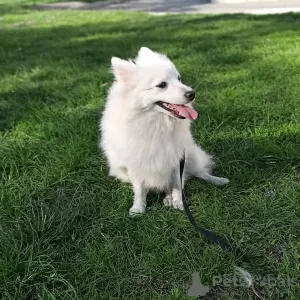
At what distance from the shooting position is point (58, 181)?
9.21ft

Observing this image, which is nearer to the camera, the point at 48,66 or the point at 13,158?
the point at 13,158

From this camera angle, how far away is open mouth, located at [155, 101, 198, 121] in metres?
2.22

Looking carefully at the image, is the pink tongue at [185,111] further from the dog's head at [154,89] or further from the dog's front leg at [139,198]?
the dog's front leg at [139,198]

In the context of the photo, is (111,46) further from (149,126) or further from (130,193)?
(149,126)

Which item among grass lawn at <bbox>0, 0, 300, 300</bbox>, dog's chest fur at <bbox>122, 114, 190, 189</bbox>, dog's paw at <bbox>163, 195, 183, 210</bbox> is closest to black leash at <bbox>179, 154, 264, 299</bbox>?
grass lawn at <bbox>0, 0, 300, 300</bbox>

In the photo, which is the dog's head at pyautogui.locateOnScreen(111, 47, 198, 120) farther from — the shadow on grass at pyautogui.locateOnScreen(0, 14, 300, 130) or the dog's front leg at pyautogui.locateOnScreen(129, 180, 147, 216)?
the shadow on grass at pyautogui.locateOnScreen(0, 14, 300, 130)

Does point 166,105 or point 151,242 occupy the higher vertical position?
point 166,105

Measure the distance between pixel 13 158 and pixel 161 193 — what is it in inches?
50.8

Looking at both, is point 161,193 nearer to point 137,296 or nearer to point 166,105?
point 166,105

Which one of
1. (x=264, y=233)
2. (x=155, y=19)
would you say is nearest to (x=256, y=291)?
(x=264, y=233)

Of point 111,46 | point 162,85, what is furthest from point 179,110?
point 111,46

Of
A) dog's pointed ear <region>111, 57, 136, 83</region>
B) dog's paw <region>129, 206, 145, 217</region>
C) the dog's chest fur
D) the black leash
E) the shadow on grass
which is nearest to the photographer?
the black leash

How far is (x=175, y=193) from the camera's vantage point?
259cm

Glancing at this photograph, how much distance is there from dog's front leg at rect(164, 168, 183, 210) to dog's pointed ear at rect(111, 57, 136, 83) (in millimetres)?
726
